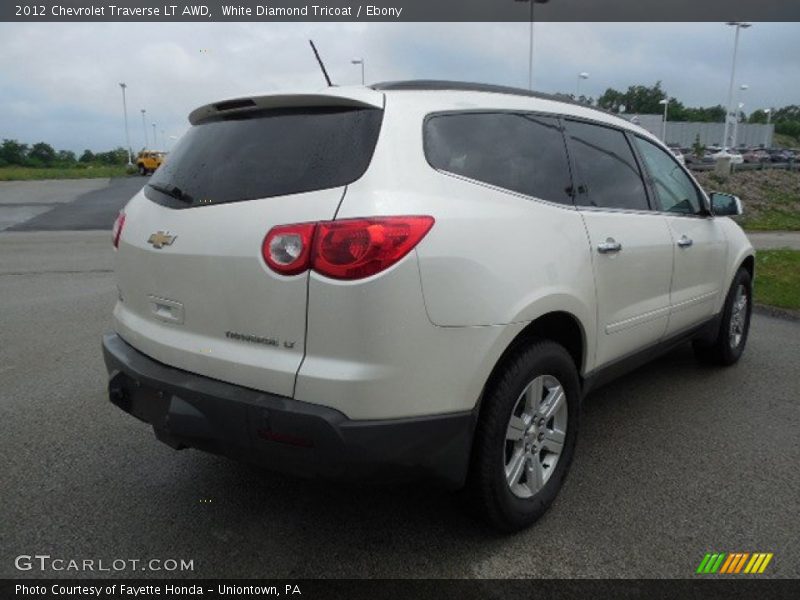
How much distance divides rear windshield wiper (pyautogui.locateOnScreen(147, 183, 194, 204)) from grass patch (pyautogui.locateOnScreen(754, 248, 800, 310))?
6585mm

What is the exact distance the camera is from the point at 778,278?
820 centimetres

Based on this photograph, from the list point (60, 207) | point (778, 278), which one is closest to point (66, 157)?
point (60, 207)

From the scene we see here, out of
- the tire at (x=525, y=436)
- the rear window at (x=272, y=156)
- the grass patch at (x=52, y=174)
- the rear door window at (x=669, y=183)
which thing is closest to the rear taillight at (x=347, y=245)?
the rear window at (x=272, y=156)

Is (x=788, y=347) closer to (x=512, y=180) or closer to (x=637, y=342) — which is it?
(x=637, y=342)

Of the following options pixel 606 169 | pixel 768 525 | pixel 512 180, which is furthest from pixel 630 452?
pixel 512 180

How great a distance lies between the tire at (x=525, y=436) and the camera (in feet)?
7.96

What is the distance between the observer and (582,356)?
3018mm

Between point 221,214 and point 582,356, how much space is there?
1.78 metres

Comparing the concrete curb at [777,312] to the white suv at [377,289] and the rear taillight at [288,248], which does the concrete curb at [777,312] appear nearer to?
the white suv at [377,289]

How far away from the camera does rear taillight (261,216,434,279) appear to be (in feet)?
6.75

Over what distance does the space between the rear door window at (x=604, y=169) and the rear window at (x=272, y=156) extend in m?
1.25

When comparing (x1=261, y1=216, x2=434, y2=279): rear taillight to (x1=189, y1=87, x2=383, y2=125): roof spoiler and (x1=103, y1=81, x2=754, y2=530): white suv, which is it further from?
(x1=189, y1=87, x2=383, y2=125): roof spoiler

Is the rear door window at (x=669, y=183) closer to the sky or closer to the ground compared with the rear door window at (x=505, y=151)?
closer to the ground

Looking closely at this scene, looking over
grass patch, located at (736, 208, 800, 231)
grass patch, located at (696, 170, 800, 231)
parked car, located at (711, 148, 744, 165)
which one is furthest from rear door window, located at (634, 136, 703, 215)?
parked car, located at (711, 148, 744, 165)
